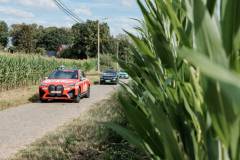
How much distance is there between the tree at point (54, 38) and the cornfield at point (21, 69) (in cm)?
8530

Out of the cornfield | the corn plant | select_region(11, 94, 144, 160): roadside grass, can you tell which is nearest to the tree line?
the cornfield

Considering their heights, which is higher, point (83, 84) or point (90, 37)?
point (90, 37)

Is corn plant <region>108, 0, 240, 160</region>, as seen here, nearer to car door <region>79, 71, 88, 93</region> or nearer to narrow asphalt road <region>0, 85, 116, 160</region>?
narrow asphalt road <region>0, 85, 116, 160</region>

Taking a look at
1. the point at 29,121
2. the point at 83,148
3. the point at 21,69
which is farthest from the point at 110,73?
the point at 83,148

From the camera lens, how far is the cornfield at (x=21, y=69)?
1076 inches

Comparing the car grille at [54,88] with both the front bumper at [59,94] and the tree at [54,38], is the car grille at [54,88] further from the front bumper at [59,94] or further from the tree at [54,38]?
the tree at [54,38]

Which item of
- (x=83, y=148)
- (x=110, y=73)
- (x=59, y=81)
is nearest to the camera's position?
(x=83, y=148)

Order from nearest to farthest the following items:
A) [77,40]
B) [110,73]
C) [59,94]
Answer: [59,94]
[110,73]
[77,40]

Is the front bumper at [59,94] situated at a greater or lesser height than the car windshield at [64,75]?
lesser

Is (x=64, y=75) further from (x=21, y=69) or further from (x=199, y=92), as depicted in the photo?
(x=199, y=92)

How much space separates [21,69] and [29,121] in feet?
55.3

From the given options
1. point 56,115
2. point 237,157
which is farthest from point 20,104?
point 237,157

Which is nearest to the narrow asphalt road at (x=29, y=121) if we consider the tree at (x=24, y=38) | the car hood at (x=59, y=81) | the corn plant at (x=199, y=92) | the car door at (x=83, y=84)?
the car hood at (x=59, y=81)

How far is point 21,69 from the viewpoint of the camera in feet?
101
